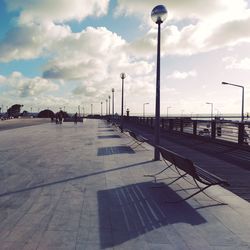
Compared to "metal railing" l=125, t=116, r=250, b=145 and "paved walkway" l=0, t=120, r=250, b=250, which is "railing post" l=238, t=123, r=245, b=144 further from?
"paved walkway" l=0, t=120, r=250, b=250

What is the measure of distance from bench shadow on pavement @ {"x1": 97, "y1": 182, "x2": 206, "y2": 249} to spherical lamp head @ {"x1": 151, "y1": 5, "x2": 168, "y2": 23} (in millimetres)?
6266

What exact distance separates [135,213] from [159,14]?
24.4ft

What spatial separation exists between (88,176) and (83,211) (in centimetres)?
291

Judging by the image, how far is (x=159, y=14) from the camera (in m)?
10.3

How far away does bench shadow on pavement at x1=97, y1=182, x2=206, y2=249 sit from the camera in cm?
424

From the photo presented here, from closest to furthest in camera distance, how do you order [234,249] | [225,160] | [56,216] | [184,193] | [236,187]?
[234,249], [56,216], [184,193], [236,187], [225,160]

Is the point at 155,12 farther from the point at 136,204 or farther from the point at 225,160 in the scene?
the point at 136,204

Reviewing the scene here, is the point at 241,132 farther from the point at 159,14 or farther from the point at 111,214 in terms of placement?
the point at 111,214


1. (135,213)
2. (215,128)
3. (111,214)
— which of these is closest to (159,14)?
(135,213)

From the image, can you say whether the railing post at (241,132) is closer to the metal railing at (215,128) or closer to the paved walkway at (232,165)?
the metal railing at (215,128)

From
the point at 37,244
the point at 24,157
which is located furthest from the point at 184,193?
the point at 24,157

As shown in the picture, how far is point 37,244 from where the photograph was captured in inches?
152

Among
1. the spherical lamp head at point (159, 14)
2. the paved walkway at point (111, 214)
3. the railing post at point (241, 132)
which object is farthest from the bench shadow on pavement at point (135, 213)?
the railing post at point (241, 132)

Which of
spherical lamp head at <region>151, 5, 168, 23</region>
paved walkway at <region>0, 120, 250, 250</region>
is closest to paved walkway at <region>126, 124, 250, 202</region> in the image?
paved walkway at <region>0, 120, 250, 250</region>
